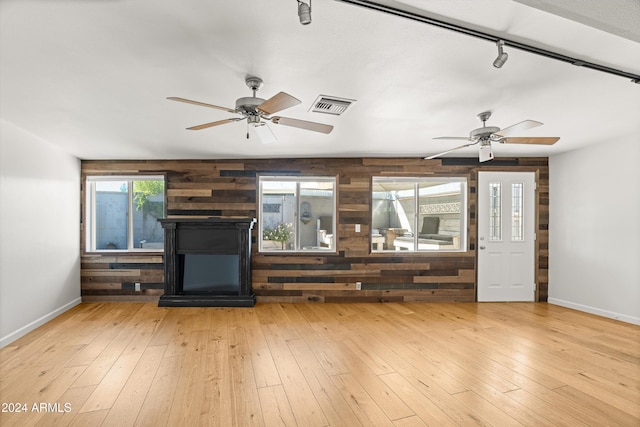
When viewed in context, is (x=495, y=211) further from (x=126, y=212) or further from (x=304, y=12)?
(x=126, y=212)

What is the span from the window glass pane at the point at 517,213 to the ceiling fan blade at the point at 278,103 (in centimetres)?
458

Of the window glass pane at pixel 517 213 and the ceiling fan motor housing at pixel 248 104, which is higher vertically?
the ceiling fan motor housing at pixel 248 104

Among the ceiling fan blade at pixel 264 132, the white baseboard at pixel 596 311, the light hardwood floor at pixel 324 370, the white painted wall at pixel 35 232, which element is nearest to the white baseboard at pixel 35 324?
the white painted wall at pixel 35 232

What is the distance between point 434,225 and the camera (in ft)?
17.8

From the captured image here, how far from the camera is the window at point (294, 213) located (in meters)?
5.39

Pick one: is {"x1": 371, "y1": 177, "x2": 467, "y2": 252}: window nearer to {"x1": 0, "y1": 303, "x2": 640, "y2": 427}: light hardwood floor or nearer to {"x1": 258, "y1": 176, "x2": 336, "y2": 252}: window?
{"x1": 258, "y1": 176, "x2": 336, "y2": 252}: window

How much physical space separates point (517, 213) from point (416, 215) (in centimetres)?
162

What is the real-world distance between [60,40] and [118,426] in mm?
2387

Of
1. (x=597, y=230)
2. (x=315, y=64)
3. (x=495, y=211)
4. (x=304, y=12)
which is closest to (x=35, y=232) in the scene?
(x=315, y=64)

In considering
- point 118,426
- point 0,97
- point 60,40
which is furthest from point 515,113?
point 0,97

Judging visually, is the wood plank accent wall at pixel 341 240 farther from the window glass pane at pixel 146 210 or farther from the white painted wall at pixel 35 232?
the white painted wall at pixel 35 232

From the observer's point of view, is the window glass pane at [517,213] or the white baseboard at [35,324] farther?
the window glass pane at [517,213]

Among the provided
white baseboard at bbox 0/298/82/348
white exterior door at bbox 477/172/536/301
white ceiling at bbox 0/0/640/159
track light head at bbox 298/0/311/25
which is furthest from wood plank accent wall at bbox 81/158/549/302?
track light head at bbox 298/0/311/25

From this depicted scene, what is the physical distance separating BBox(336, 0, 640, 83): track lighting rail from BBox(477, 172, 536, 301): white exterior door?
3.06 metres
